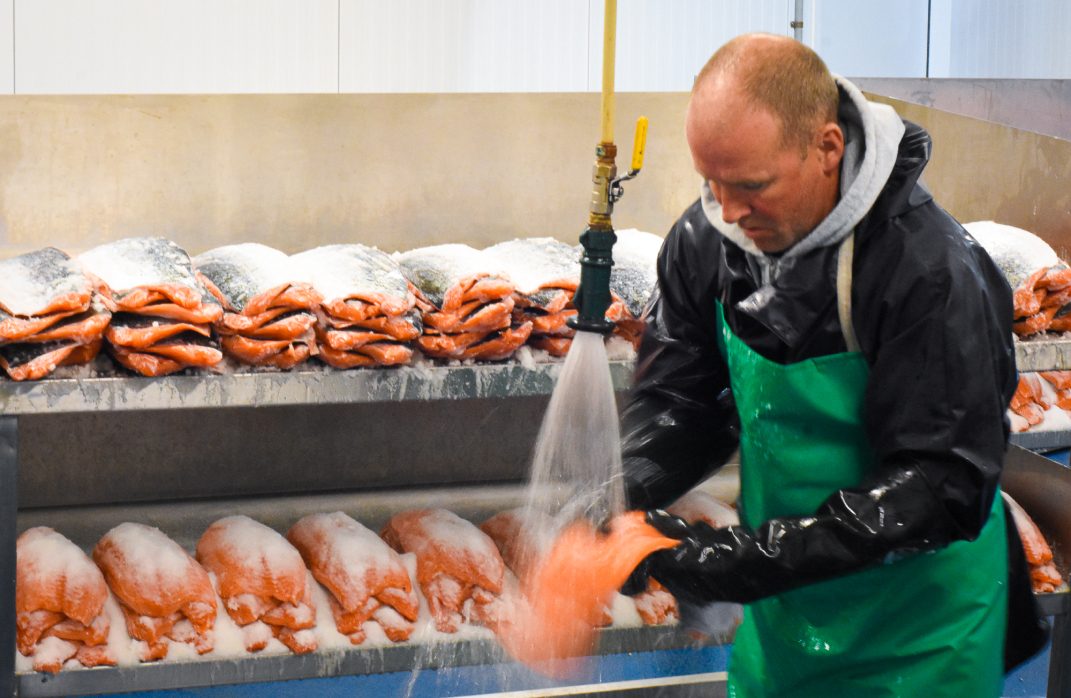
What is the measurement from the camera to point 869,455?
168 centimetres

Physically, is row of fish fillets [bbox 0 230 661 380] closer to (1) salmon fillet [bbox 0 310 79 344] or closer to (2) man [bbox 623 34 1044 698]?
(1) salmon fillet [bbox 0 310 79 344]

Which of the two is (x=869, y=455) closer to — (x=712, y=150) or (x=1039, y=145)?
(x=712, y=150)

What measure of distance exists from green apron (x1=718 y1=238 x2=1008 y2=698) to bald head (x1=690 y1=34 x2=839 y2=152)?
33cm

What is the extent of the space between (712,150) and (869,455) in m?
0.50

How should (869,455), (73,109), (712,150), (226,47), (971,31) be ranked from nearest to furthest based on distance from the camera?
(712,150) < (869,455) < (73,109) < (226,47) < (971,31)

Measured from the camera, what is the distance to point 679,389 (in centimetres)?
193

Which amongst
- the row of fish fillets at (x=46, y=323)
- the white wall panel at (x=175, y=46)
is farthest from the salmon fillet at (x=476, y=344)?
the white wall panel at (x=175, y=46)

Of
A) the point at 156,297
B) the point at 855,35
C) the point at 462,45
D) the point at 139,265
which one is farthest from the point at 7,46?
Answer: the point at 855,35

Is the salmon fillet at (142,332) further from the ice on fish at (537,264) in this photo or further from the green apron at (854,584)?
the green apron at (854,584)

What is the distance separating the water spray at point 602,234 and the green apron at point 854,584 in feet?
0.75

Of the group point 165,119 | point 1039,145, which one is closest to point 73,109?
point 165,119

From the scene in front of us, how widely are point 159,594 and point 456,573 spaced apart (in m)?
0.59

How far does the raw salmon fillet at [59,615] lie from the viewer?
2.23m

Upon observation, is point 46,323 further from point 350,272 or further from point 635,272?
point 635,272
